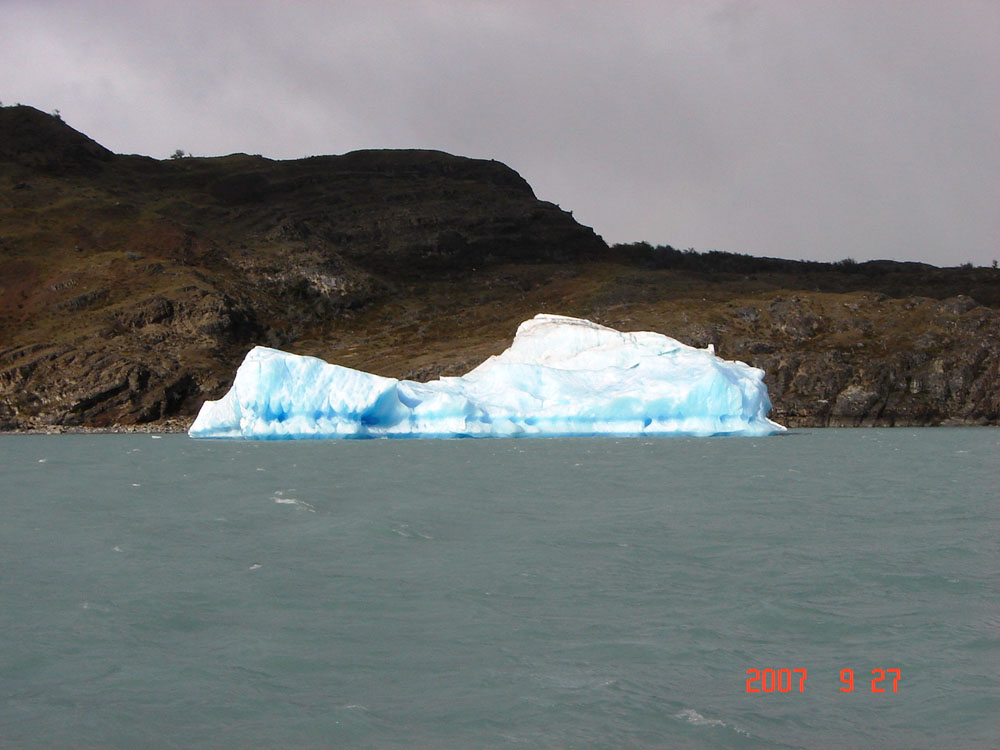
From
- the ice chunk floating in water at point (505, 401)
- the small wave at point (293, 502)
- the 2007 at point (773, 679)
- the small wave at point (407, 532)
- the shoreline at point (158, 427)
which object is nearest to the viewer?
the 2007 at point (773, 679)

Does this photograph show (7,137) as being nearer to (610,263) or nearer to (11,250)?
(11,250)

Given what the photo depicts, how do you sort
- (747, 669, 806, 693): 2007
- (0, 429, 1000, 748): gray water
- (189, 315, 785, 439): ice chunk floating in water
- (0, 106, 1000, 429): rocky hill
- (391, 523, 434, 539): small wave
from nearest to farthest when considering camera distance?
(0, 429, 1000, 748): gray water, (747, 669, 806, 693): 2007, (391, 523, 434, 539): small wave, (189, 315, 785, 439): ice chunk floating in water, (0, 106, 1000, 429): rocky hill

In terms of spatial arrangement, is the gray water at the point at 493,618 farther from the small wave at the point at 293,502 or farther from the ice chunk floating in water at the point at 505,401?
the ice chunk floating in water at the point at 505,401

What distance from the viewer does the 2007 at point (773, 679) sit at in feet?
28.3

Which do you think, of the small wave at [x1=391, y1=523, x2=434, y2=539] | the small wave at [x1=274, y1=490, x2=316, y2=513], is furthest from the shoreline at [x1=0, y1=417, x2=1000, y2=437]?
the small wave at [x1=391, y1=523, x2=434, y2=539]

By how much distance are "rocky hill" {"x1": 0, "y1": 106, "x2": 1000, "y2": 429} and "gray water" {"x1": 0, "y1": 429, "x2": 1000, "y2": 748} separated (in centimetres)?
4785

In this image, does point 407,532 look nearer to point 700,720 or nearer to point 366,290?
point 700,720

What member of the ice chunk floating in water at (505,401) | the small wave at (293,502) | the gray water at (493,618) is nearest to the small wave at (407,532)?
the gray water at (493,618)

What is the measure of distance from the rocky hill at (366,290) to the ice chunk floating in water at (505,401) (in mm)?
21834

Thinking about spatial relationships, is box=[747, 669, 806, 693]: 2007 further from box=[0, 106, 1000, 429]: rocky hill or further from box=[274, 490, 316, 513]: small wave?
box=[0, 106, 1000, 429]: rocky hill

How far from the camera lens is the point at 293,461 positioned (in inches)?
1225

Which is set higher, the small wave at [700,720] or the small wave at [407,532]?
the small wave at [407,532]

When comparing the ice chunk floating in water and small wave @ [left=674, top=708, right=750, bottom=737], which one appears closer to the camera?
small wave @ [left=674, top=708, right=750, bottom=737]

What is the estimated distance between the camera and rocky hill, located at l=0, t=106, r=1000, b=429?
66.9 metres
